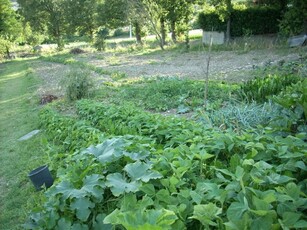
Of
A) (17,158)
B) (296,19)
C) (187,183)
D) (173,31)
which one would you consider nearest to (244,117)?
(187,183)

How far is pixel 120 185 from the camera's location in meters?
1.73

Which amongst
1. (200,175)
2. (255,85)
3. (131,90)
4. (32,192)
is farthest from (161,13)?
(200,175)

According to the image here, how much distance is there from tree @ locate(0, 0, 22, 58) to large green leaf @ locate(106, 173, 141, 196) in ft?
78.9

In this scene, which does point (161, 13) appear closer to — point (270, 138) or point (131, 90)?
point (131, 90)

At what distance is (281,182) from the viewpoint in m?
1.58

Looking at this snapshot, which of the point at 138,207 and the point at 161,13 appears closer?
the point at 138,207

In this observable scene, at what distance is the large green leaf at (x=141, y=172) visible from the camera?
176cm

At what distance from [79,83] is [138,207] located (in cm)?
588

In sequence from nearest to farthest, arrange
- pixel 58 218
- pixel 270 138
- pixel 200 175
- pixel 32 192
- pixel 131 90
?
1. pixel 58 218
2. pixel 200 175
3. pixel 270 138
4. pixel 32 192
5. pixel 131 90

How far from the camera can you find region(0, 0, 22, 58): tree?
2325 centimetres

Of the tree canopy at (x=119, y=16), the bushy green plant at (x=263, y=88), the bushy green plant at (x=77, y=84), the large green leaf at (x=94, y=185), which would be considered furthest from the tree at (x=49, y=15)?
the large green leaf at (x=94, y=185)

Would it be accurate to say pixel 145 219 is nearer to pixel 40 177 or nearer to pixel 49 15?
pixel 40 177

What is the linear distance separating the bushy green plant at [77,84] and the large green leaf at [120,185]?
5.51 metres

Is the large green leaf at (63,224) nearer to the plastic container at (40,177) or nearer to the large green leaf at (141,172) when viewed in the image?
the large green leaf at (141,172)
